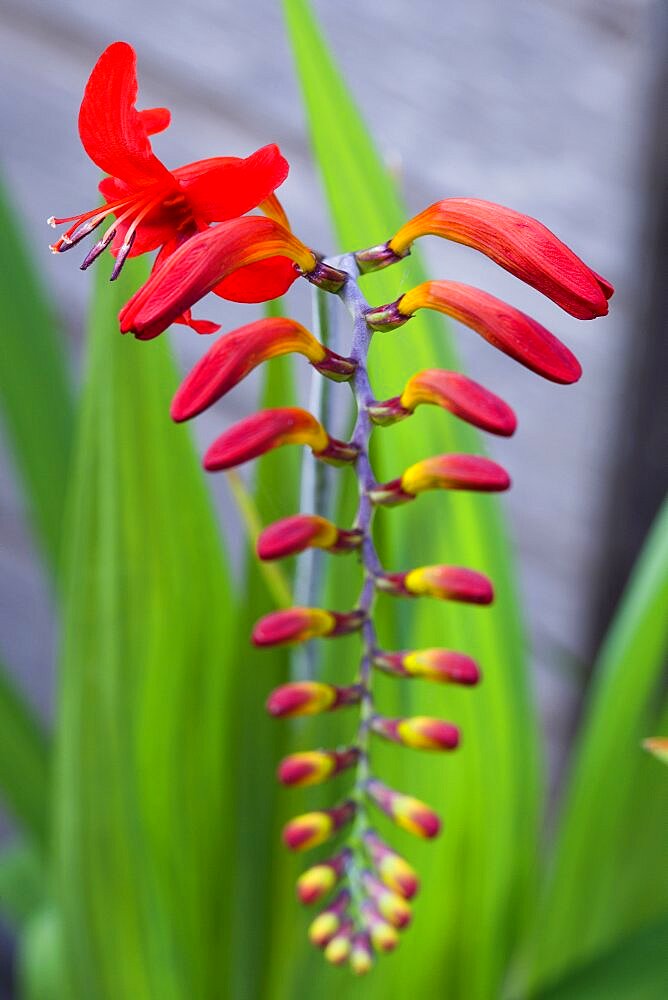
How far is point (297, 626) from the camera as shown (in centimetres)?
28

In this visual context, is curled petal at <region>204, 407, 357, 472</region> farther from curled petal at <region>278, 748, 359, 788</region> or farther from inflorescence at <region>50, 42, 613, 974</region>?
curled petal at <region>278, 748, 359, 788</region>

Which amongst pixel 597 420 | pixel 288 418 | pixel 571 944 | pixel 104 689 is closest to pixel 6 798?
pixel 104 689

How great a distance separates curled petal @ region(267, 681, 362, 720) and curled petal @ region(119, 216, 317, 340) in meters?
0.15

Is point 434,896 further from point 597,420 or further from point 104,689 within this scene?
point 597,420

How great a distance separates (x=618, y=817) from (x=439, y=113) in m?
0.51

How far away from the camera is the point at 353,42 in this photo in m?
0.69

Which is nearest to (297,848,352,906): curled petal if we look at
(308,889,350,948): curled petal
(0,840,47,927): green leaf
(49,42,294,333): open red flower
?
(308,889,350,948): curled petal

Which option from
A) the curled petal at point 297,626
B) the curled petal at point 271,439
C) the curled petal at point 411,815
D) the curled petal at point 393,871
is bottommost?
the curled petal at point 393,871

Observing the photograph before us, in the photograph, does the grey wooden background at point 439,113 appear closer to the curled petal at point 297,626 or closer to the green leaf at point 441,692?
the green leaf at point 441,692

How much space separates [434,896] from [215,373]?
32cm

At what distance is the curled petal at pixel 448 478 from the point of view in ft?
0.78

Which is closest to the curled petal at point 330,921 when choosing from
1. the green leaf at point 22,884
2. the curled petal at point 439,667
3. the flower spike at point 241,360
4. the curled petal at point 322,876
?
the curled petal at point 322,876

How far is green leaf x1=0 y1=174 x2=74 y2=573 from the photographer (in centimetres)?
49

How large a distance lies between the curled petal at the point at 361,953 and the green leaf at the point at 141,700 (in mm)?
110
